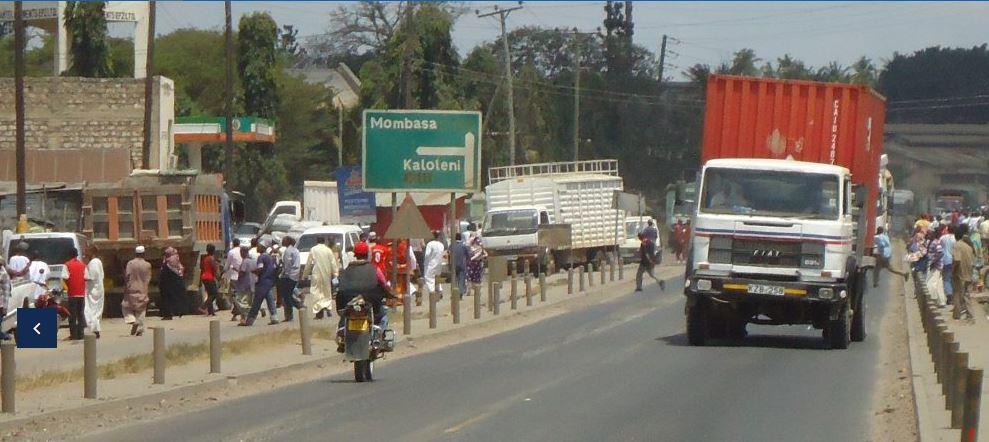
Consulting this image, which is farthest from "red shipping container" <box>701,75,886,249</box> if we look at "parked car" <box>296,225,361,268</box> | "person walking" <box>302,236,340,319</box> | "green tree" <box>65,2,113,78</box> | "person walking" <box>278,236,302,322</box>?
"green tree" <box>65,2,113,78</box>

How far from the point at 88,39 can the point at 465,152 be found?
2965 centimetres

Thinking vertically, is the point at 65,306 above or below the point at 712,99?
below

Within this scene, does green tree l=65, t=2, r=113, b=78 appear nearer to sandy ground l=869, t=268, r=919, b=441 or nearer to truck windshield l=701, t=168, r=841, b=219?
sandy ground l=869, t=268, r=919, b=441

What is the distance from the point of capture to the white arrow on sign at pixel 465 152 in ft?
103

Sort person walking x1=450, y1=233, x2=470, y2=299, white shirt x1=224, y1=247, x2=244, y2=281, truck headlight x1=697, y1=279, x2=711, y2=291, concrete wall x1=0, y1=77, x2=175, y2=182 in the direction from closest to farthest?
truck headlight x1=697, y1=279, x2=711, y2=291 → white shirt x1=224, y1=247, x2=244, y2=281 → person walking x1=450, y1=233, x2=470, y2=299 → concrete wall x1=0, y1=77, x2=175, y2=182

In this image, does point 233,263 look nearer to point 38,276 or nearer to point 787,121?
point 38,276

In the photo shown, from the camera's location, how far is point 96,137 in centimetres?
5122

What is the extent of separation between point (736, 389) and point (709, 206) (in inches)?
218

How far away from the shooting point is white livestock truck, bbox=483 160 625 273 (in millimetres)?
49625

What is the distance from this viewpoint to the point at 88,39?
5688cm

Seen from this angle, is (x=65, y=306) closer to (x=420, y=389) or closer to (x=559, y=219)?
(x=420, y=389)

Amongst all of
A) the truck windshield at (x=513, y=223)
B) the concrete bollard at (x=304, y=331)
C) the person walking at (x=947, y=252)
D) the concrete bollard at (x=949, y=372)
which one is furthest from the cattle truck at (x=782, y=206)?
the truck windshield at (x=513, y=223)

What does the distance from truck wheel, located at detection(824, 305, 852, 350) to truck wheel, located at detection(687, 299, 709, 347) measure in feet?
5.82

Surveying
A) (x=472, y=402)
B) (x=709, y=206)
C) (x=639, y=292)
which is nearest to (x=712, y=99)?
(x=709, y=206)
